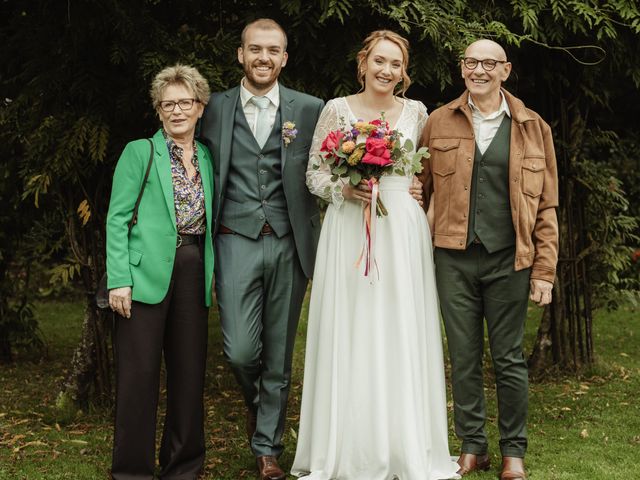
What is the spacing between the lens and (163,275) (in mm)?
4637

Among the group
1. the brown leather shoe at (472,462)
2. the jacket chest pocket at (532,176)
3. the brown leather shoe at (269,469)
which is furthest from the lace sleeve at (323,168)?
the brown leather shoe at (472,462)

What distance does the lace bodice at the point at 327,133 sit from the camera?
191 inches

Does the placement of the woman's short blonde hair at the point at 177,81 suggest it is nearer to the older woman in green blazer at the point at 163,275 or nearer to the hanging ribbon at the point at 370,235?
the older woman in green blazer at the point at 163,275

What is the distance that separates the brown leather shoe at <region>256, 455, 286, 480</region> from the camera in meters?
4.91

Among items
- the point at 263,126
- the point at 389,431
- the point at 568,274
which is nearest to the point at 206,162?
the point at 263,126

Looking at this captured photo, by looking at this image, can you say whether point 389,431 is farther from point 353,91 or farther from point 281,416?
point 353,91

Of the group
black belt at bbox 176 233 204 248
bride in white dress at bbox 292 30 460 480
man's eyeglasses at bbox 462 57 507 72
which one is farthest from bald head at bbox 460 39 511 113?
black belt at bbox 176 233 204 248

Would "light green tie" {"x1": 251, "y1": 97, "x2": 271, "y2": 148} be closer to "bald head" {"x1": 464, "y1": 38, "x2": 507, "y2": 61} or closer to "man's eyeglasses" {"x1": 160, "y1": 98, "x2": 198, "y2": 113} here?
"man's eyeglasses" {"x1": 160, "y1": 98, "x2": 198, "y2": 113}

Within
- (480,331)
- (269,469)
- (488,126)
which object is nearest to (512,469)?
(480,331)

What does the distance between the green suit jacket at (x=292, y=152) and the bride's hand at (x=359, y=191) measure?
32 cm

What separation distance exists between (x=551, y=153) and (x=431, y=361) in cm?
136

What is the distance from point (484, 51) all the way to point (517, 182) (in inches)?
29.2

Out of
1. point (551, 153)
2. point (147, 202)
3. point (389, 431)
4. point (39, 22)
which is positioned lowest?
point (389, 431)

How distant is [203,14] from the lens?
19.3ft
